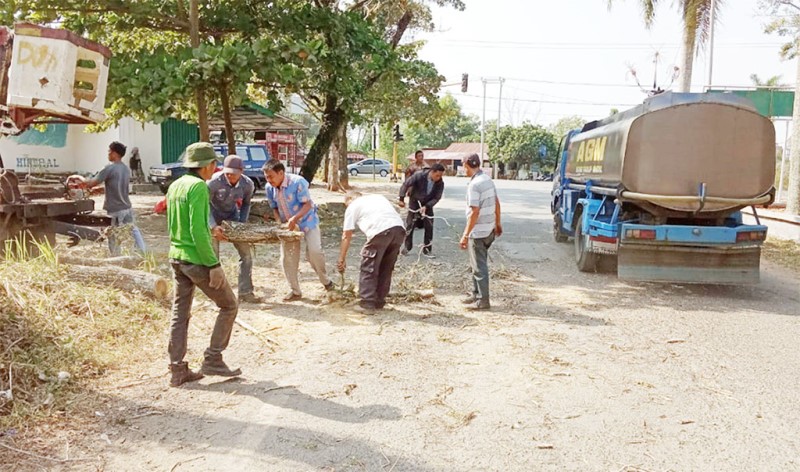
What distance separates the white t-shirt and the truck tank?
3269 mm

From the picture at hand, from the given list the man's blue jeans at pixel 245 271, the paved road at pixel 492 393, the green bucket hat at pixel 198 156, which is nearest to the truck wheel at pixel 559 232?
the paved road at pixel 492 393

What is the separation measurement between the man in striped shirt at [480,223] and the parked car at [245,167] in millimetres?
15493

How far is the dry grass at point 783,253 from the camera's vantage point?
10.8 m

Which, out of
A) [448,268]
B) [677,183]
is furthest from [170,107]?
[677,183]

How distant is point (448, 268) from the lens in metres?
9.59

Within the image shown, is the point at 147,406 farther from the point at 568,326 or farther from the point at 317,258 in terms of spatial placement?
the point at 568,326

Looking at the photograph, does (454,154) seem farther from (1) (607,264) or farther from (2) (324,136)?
(1) (607,264)

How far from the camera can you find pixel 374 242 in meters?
6.77

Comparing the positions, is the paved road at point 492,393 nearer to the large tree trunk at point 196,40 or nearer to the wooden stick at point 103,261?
the wooden stick at point 103,261

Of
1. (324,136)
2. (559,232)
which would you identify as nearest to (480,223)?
(559,232)

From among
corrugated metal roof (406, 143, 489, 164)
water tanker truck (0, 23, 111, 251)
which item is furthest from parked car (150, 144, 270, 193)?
corrugated metal roof (406, 143, 489, 164)

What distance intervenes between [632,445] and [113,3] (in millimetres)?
10769

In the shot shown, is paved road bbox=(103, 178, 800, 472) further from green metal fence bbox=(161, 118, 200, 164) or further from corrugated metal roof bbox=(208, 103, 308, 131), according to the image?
green metal fence bbox=(161, 118, 200, 164)

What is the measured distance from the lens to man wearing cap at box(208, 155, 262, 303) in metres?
6.58
